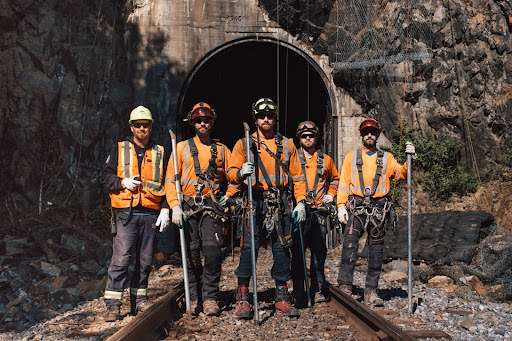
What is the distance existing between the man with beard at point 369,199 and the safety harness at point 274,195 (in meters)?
0.86

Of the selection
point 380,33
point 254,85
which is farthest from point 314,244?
point 254,85

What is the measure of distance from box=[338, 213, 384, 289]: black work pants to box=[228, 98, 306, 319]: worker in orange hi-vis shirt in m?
0.84

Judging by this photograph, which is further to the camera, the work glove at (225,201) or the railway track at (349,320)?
the work glove at (225,201)

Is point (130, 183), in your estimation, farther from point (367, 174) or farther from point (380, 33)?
point (380, 33)

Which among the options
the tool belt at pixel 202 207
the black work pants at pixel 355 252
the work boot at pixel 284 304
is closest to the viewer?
the work boot at pixel 284 304

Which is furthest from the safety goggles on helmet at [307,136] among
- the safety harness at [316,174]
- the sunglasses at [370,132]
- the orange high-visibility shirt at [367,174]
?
the sunglasses at [370,132]

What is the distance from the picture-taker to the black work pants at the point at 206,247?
5.16 metres

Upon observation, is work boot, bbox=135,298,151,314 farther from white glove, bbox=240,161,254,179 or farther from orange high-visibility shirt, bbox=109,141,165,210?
white glove, bbox=240,161,254,179

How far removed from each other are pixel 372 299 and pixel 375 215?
937mm

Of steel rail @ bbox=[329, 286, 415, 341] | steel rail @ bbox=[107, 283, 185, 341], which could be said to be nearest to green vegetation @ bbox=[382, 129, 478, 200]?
steel rail @ bbox=[329, 286, 415, 341]

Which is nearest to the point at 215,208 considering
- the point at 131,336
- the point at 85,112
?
the point at 131,336

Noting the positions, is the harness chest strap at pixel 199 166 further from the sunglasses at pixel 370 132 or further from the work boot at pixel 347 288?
the work boot at pixel 347 288

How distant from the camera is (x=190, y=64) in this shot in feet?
39.8

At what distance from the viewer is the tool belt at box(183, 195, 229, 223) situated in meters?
5.16
